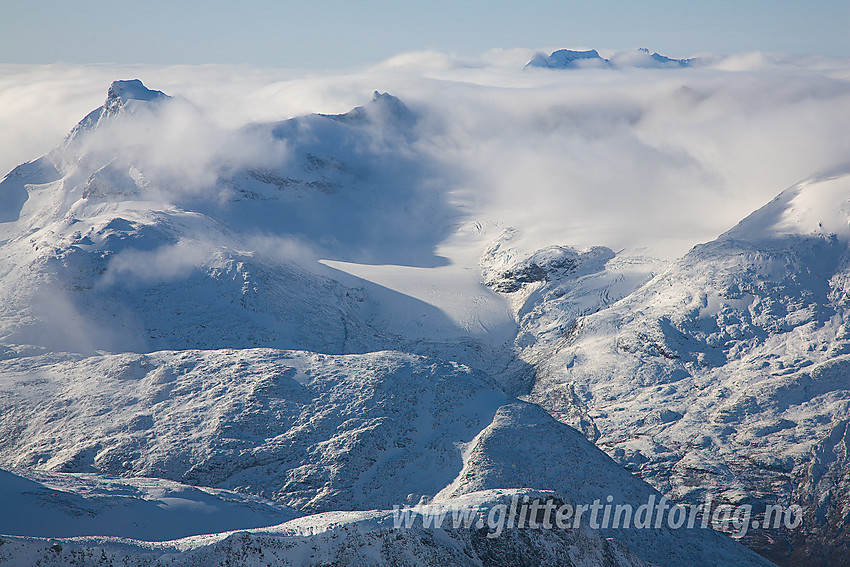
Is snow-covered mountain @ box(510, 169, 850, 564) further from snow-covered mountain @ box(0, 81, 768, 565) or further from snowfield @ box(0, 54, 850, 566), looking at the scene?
snow-covered mountain @ box(0, 81, 768, 565)

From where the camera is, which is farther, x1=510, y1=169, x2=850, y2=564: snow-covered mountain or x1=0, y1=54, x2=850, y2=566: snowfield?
x1=510, y1=169, x2=850, y2=564: snow-covered mountain

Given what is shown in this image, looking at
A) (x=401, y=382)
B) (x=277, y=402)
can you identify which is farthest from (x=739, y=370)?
(x=277, y=402)

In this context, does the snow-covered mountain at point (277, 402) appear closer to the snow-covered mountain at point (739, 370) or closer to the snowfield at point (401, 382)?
the snowfield at point (401, 382)

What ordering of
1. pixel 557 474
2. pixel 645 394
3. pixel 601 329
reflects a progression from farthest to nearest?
pixel 601 329 → pixel 645 394 → pixel 557 474

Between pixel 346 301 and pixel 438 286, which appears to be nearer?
pixel 346 301

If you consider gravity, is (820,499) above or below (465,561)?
below

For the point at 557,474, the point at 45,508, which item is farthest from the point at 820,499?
the point at 45,508

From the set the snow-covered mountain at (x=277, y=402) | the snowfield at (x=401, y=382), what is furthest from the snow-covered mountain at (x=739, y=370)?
the snow-covered mountain at (x=277, y=402)

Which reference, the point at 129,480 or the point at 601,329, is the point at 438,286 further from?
the point at 129,480

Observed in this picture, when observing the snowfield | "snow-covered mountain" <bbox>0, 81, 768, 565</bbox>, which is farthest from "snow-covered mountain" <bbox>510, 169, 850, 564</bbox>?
"snow-covered mountain" <bbox>0, 81, 768, 565</bbox>
